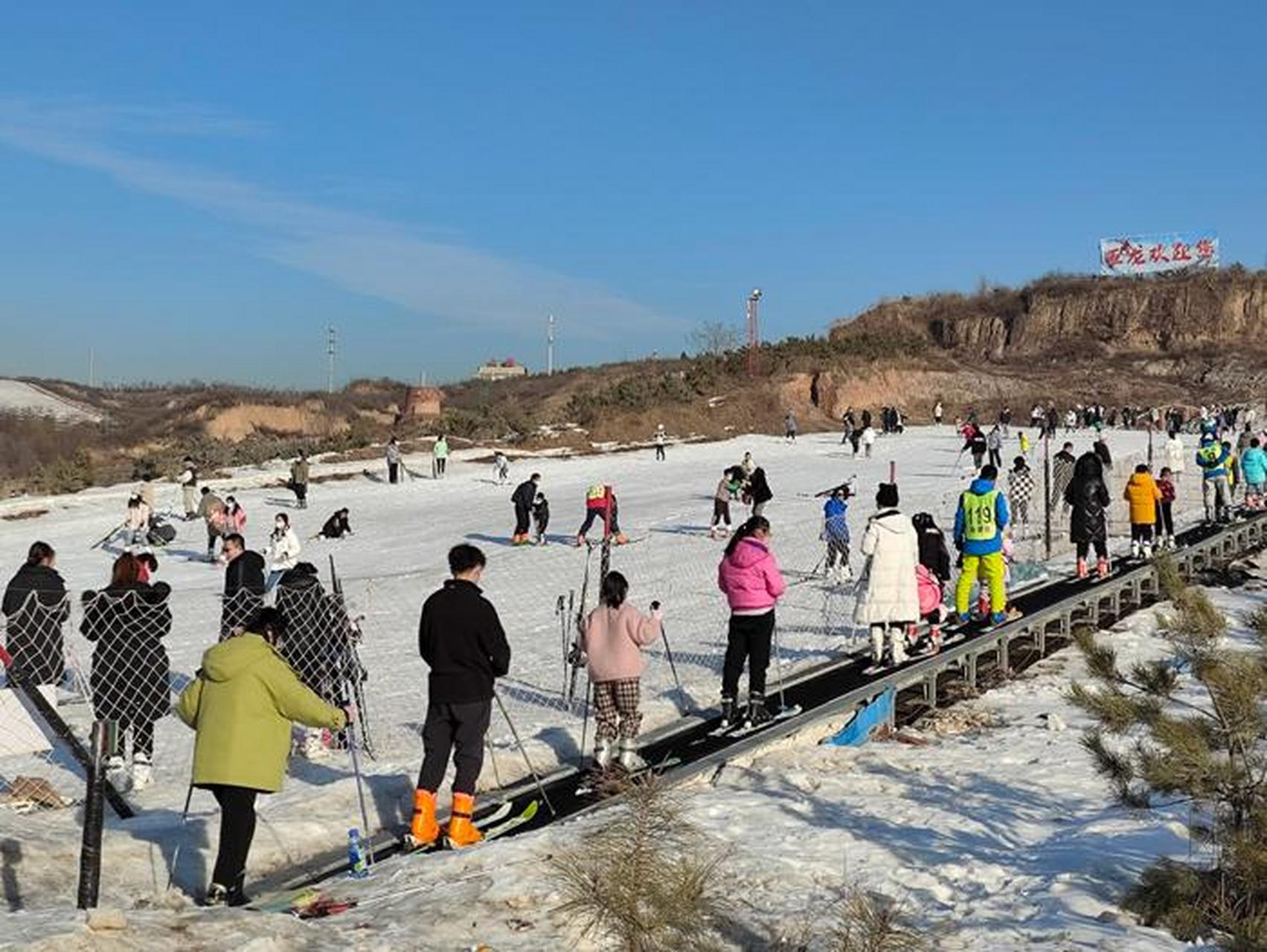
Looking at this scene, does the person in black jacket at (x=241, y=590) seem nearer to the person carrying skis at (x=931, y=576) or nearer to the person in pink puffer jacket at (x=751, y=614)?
the person in pink puffer jacket at (x=751, y=614)

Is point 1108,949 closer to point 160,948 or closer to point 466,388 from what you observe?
point 160,948

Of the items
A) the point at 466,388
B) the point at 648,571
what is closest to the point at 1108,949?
the point at 648,571

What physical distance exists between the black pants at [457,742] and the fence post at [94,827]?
2.11m

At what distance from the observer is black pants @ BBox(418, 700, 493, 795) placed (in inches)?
280

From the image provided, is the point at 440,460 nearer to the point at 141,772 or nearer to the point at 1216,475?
the point at 1216,475

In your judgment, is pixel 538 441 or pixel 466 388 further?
pixel 466 388

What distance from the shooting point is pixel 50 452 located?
59594mm

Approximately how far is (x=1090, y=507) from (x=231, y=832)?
13.0m

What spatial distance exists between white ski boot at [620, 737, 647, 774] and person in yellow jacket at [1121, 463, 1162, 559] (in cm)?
1130

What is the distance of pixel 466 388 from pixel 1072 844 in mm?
89142

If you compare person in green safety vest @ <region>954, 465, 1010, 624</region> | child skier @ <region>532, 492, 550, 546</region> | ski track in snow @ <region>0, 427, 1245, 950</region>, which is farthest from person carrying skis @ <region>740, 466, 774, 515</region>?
person in green safety vest @ <region>954, 465, 1010, 624</region>

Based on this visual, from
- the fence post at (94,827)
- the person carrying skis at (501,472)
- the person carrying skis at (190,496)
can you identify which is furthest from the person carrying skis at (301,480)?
the fence post at (94,827)

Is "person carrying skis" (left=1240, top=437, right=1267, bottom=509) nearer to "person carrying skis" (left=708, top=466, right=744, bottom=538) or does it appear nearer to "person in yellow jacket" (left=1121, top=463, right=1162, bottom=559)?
"person in yellow jacket" (left=1121, top=463, right=1162, bottom=559)

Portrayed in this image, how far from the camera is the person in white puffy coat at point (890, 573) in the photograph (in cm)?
1139
